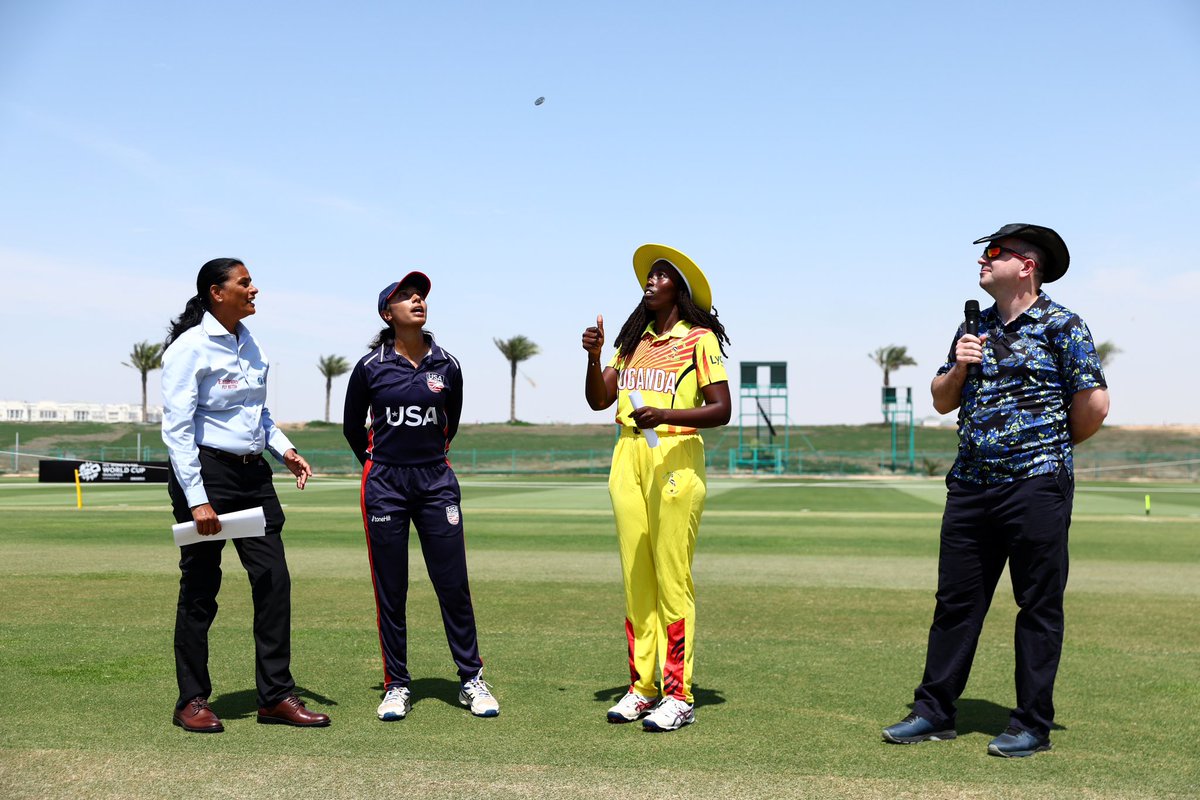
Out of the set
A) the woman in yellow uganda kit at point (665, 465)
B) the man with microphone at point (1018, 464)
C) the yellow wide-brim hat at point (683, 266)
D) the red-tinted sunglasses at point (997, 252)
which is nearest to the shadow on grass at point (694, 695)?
the woman in yellow uganda kit at point (665, 465)

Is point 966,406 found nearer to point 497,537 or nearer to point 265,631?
point 265,631

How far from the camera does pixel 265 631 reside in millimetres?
5441

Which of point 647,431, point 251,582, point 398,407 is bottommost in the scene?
point 251,582

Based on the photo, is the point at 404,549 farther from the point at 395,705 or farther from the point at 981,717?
the point at 981,717

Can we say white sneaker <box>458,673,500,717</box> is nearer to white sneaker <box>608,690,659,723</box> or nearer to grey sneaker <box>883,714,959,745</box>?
white sneaker <box>608,690,659,723</box>

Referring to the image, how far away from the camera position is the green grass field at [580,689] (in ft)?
14.2

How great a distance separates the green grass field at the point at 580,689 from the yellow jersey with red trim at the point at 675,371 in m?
1.53

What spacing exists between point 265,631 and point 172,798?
1432mm

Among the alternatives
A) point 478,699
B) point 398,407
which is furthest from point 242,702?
point 398,407

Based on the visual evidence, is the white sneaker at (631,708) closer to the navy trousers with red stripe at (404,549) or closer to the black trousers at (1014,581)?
the navy trousers with red stripe at (404,549)

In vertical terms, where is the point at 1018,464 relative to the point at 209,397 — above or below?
below

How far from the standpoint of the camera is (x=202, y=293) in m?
5.45

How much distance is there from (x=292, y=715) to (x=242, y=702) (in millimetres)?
664

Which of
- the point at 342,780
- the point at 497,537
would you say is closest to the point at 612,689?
the point at 342,780
